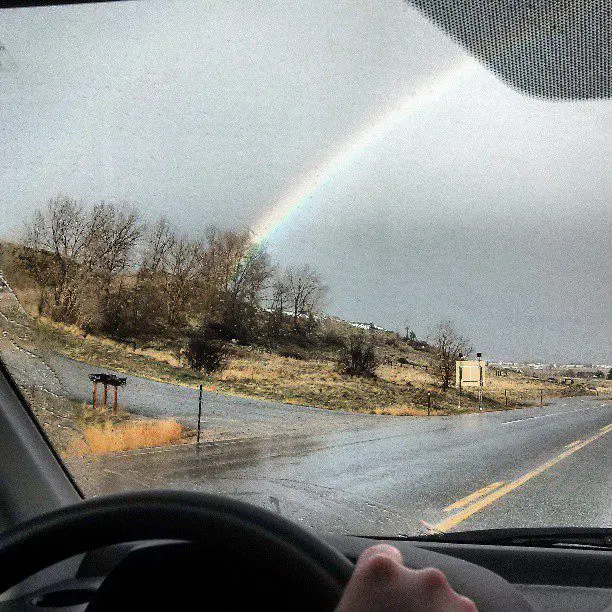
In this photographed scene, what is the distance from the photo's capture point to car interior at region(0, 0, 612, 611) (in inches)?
50.3

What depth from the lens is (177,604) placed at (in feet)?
5.42

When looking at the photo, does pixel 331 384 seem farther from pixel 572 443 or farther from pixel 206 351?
pixel 572 443

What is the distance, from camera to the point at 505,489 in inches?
144

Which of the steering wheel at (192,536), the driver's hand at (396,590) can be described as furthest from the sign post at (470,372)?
the driver's hand at (396,590)

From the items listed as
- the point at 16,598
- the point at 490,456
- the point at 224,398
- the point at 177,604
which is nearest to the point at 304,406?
the point at 224,398

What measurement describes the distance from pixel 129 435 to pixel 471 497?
5.65ft

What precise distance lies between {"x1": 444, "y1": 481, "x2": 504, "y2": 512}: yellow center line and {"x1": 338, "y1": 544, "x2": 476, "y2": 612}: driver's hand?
2.96 metres

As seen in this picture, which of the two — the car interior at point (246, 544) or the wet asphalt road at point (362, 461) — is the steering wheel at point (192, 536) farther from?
the wet asphalt road at point (362, 461)

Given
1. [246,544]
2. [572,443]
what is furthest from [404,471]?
[246,544]

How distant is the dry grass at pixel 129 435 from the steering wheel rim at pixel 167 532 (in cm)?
204

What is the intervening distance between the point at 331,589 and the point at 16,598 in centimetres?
141

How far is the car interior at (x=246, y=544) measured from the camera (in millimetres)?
1276

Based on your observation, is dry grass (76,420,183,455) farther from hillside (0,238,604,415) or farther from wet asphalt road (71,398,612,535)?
hillside (0,238,604,415)

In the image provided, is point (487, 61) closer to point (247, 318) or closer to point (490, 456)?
point (247, 318)
